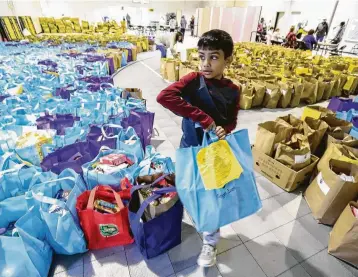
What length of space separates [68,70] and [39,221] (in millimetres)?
3492

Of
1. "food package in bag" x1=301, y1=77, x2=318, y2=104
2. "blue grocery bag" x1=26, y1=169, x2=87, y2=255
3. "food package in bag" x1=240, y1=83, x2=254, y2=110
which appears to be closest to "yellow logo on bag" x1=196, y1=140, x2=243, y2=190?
"blue grocery bag" x1=26, y1=169, x2=87, y2=255

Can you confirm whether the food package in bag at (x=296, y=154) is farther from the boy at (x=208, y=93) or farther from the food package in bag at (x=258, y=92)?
Result: the food package in bag at (x=258, y=92)

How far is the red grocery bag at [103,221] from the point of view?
4.35 ft

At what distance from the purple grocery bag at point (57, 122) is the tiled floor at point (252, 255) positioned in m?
1.22

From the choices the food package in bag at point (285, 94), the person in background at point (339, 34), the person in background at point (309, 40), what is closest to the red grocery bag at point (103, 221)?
the food package in bag at point (285, 94)

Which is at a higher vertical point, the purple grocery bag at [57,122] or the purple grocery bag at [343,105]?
the purple grocery bag at [57,122]

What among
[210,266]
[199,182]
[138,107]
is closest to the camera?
[199,182]

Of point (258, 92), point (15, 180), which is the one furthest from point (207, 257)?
point (258, 92)

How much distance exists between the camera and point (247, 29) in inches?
519

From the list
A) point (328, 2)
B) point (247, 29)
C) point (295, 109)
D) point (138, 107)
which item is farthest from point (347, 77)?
point (328, 2)

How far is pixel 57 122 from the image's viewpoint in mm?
2145

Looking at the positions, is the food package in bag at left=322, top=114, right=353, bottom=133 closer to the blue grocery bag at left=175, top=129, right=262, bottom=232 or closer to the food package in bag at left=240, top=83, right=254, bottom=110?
the food package in bag at left=240, top=83, right=254, bottom=110

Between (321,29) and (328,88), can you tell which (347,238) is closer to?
(328,88)

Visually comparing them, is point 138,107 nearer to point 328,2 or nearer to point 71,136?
point 71,136
